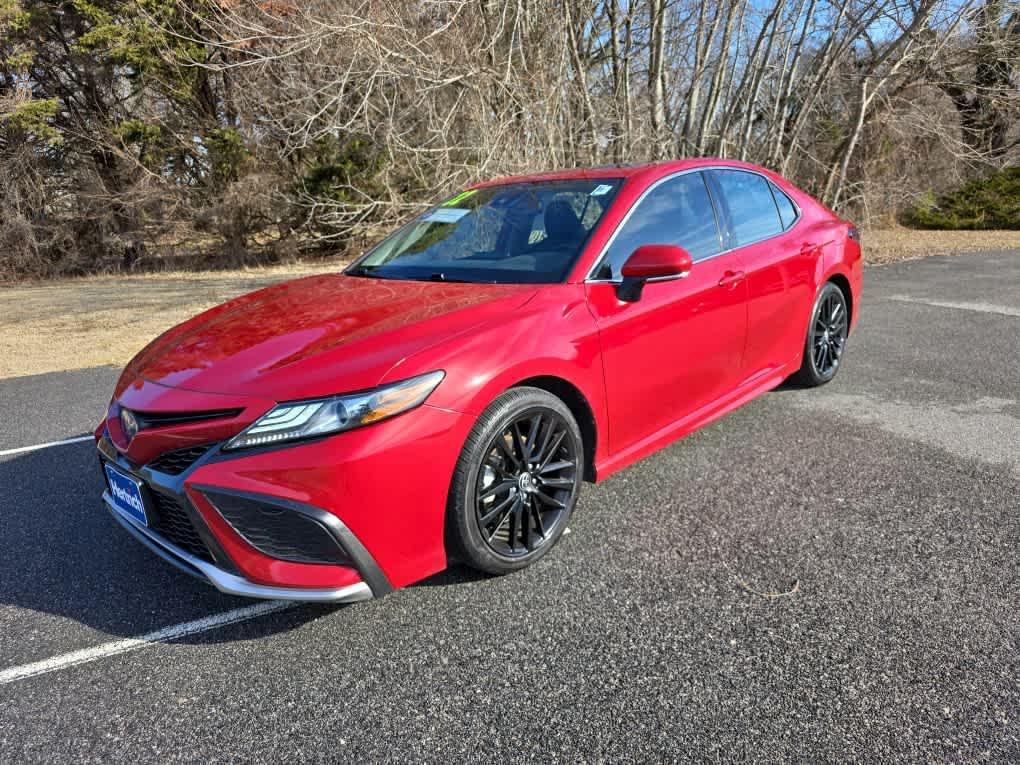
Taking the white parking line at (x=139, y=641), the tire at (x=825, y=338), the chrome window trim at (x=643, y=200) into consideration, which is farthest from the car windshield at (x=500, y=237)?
the tire at (x=825, y=338)

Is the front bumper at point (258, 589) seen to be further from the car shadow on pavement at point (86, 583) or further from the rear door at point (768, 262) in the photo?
the rear door at point (768, 262)

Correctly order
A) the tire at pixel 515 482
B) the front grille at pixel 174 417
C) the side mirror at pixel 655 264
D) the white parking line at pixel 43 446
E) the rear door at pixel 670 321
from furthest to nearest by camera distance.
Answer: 1. the white parking line at pixel 43 446
2. the rear door at pixel 670 321
3. the side mirror at pixel 655 264
4. the tire at pixel 515 482
5. the front grille at pixel 174 417

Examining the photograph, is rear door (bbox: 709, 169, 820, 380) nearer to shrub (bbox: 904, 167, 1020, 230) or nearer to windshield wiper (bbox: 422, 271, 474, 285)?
windshield wiper (bbox: 422, 271, 474, 285)

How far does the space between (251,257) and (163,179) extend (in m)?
2.90

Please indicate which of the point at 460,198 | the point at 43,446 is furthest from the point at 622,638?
the point at 43,446

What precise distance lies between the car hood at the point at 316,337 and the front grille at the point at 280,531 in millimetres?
367

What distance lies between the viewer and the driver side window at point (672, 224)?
3297 millimetres

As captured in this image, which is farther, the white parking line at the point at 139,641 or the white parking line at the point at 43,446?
the white parking line at the point at 43,446

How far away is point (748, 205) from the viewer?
421 centimetres

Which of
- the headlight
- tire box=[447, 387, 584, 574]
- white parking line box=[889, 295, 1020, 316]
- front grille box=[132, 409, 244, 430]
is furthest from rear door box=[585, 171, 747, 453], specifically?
white parking line box=[889, 295, 1020, 316]

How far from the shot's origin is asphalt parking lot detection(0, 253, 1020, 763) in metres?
2.04

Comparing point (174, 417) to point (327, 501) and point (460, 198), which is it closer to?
point (327, 501)

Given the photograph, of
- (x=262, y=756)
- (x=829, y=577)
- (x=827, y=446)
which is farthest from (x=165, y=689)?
(x=827, y=446)

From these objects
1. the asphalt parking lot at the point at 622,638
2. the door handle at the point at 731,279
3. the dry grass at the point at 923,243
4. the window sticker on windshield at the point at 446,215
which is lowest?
the dry grass at the point at 923,243
